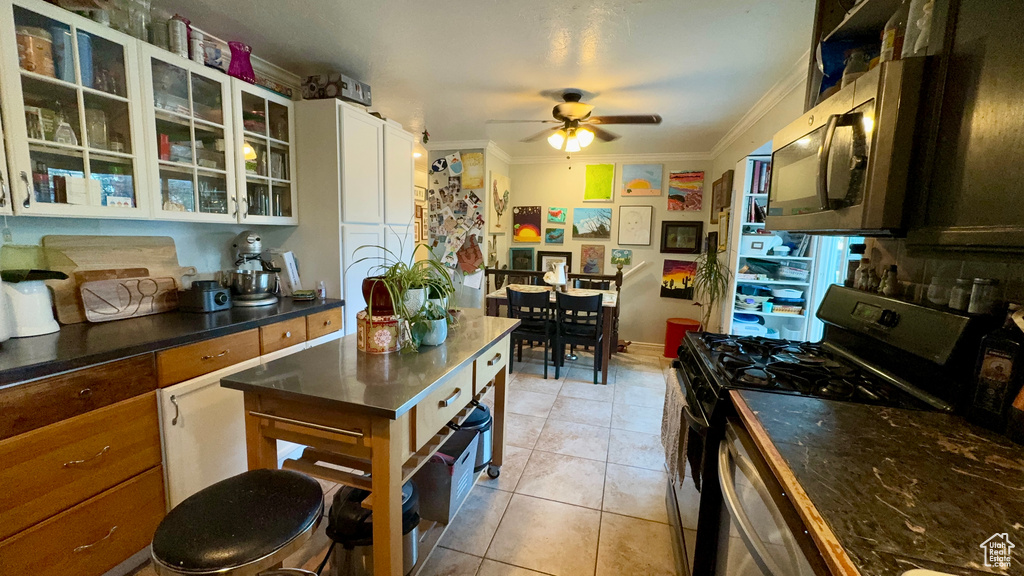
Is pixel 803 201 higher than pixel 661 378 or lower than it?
higher

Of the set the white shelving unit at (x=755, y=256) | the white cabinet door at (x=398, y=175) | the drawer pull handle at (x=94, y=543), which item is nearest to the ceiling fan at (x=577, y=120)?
the white shelving unit at (x=755, y=256)

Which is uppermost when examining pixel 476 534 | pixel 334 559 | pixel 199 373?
pixel 199 373

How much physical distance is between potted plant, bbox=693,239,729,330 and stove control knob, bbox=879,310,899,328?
2.37m

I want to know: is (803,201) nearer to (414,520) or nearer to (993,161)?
(993,161)

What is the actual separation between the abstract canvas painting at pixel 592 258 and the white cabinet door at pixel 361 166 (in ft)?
9.05

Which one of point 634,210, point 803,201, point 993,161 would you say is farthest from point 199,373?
point 634,210

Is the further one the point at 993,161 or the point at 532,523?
the point at 532,523

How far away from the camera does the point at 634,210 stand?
4688 millimetres

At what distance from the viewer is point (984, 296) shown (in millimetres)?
967

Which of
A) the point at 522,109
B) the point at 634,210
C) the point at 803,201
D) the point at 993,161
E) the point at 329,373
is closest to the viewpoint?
the point at 993,161

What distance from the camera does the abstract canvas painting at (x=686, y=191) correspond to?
4477 mm

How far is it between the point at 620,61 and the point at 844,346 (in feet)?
5.91

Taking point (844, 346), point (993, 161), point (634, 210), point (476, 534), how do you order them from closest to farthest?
point (993, 161)
point (844, 346)
point (476, 534)
point (634, 210)

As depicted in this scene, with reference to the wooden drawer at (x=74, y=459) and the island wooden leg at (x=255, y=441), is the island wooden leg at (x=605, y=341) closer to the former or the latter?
the island wooden leg at (x=255, y=441)
